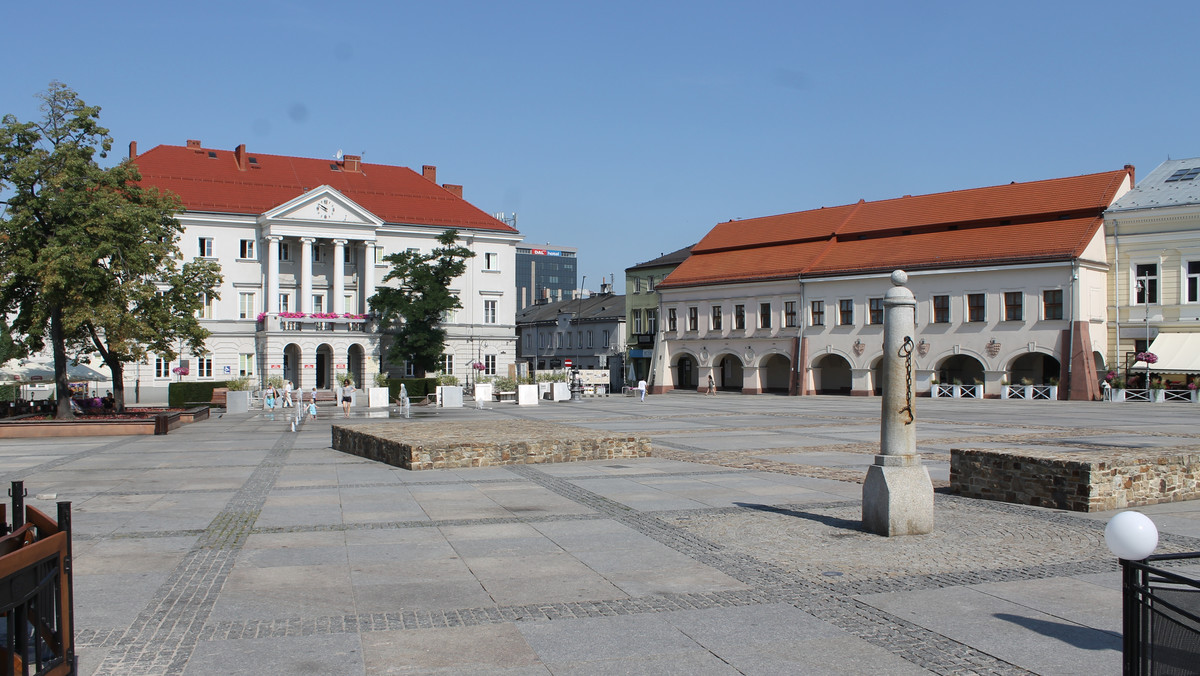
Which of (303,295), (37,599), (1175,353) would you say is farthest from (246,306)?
(37,599)

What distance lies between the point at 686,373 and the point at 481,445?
56.7m

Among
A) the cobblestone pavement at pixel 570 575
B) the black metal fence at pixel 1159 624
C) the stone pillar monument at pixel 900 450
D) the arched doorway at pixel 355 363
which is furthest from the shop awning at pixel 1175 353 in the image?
the black metal fence at pixel 1159 624

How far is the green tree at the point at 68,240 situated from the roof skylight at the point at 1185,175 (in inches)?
1963

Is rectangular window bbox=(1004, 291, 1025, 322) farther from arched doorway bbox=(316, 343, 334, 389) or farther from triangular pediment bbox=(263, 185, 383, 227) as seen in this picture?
arched doorway bbox=(316, 343, 334, 389)

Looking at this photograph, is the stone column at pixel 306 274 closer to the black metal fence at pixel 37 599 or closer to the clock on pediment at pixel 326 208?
the clock on pediment at pixel 326 208

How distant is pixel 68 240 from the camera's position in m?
28.2

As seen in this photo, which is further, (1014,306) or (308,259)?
(308,259)

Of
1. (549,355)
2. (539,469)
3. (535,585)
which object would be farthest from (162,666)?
(549,355)

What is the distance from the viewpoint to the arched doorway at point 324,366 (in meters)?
66.2

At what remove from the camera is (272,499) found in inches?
544

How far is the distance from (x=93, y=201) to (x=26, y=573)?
28159mm

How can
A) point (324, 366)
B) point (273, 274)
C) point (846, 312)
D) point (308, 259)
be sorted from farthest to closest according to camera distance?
point (324, 366), point (308, 259), point (273, 274), point (846, 312)

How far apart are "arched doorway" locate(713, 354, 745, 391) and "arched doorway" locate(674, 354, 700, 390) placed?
2566mm

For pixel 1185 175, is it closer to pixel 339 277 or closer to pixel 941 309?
pixel 941 309
